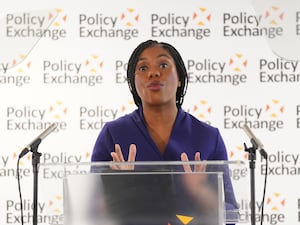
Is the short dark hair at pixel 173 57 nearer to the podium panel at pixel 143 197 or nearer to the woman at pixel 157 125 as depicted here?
the woman at pixel 157 125

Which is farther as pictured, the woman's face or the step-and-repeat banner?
the step-and-repeat banner

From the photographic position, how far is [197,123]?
2.24m

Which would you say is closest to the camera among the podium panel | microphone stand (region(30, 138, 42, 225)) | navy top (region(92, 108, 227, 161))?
the podium panel

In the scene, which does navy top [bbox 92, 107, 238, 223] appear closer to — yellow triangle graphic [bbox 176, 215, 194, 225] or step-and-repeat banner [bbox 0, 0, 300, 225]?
yellow triangle graphic [bbox 176, 215, 194, 225]

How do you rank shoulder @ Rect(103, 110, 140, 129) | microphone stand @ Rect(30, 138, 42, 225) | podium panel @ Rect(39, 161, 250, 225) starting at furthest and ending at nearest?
shoulder @ Rect(103, 110, 140, 129) < microphone stand @ Rect(30, 138, 42, 225) < podium panel @ Rect(39, 161, 250, 225)

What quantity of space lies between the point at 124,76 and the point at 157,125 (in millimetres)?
1517

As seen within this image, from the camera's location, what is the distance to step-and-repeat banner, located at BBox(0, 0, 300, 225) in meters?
3.62

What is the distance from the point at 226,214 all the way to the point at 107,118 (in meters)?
2.20

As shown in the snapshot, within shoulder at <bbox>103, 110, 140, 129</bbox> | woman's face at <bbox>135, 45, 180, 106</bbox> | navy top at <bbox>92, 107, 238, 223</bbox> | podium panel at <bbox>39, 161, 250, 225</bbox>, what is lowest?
podium panel at <bbox>39, 161, 250, 225</bbox>

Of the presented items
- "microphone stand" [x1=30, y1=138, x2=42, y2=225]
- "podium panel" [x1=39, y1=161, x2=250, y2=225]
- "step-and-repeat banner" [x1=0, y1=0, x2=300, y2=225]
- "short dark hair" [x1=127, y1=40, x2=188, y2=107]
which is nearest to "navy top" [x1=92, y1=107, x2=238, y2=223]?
"short dark hair" [x1=127, y1=40, x2=188, y2=107]

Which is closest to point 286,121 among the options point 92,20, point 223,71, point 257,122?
point 257,122

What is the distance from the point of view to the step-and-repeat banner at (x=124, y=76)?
362 centimetres

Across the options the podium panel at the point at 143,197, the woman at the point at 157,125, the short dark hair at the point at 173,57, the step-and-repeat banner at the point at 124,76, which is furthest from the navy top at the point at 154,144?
the step-and-repeat banner at the point at 124,76

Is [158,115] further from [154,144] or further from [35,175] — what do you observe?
[35,175]
